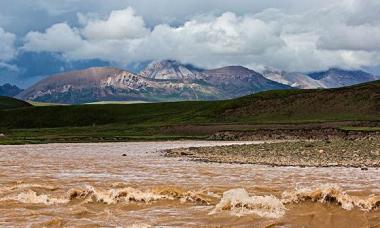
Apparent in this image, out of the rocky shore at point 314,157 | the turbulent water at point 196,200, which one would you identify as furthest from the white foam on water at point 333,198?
the rocky shore at point 314,157

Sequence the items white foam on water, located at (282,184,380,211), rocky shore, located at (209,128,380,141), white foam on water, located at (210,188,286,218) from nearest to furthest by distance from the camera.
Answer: white foam on water, located at (210,188,286,218), white foam on water, located at (282,184,380,211), rocky shore, located at (209,128,380,141)

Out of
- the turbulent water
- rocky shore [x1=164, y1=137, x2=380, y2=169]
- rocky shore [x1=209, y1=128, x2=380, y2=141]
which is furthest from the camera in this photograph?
rocky shore [x1=209, y1=128, x2=380, y2=141]

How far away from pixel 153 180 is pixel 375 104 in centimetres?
14437

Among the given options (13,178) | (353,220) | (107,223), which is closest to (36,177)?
(13,178)

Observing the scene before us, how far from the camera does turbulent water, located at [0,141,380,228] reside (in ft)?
67.1

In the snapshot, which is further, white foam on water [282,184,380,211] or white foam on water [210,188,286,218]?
white foam on water [282,184,380,211]

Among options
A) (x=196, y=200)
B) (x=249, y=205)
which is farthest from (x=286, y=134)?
(x=249, y=205)

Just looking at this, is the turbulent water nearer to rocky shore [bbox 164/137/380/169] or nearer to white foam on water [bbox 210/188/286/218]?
white foam on water [bbox 210/188/286/218]

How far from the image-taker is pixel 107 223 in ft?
66.1

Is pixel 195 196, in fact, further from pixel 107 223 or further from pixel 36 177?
pixel 36 177

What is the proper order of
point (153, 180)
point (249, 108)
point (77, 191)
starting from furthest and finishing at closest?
point (249, 108), point (153, 180), point (77, 191)

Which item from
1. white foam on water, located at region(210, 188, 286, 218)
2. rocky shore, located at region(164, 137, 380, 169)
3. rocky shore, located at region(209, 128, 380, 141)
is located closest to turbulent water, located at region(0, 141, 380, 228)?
white foam on water, located at region(210, 188, 286, 218)

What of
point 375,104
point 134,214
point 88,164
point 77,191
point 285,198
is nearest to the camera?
point 134,214

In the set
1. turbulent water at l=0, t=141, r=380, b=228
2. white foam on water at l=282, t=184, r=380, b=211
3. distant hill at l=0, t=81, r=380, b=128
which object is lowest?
turbulent water at l=0, t=141, r=380, b=228
